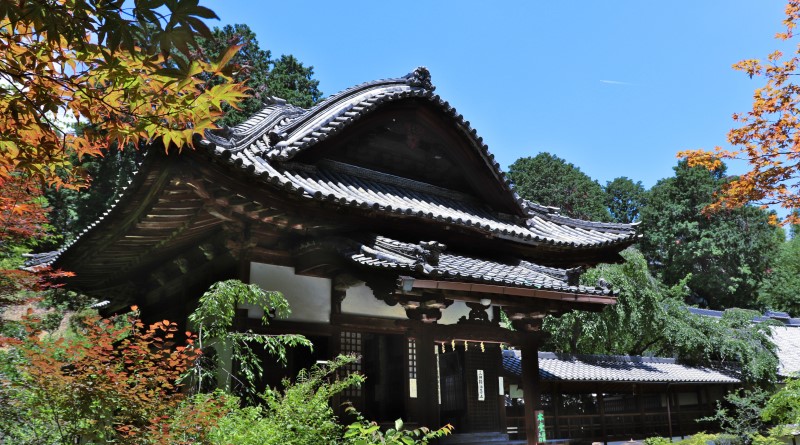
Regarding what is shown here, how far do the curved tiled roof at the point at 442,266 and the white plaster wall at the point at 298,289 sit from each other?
1.02m

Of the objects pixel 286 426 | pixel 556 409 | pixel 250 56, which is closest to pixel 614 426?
pixel 556 409

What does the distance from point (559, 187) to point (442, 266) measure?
42141 mm

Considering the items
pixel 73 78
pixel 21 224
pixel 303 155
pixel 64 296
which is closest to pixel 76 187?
pixel 73 78

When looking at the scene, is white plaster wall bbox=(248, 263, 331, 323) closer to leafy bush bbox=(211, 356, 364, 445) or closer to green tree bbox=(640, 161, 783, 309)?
leafy bush bbox=(211, 356, 364, 445)

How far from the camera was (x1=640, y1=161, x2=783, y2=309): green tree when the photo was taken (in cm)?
4372

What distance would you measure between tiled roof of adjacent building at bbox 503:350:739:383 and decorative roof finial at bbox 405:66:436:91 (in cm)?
981

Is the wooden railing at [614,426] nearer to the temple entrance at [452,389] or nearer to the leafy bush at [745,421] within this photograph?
the leafy bush at [745,421]

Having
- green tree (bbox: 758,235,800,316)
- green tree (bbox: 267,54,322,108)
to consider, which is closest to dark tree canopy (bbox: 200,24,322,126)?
green tree (bbox: 267,54,322,108)

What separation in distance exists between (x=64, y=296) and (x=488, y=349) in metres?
15.3

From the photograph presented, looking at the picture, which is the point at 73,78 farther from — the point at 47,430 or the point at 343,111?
the point at 343,111

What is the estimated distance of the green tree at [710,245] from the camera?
4372 cm

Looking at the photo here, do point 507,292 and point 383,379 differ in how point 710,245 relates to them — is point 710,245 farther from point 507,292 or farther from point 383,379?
point 507,292

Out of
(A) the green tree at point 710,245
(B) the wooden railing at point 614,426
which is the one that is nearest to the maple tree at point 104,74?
(B) the wooden railing at point 614,426

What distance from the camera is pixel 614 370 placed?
69.3 ft
